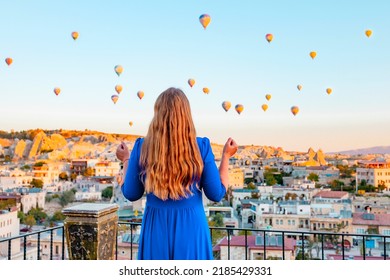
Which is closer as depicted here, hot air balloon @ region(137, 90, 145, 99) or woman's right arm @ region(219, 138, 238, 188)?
woman's right arm @ region(219, 138, 238, 188)

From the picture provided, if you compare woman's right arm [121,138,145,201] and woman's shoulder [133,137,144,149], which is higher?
woman's shoulder [133,137,144,149]

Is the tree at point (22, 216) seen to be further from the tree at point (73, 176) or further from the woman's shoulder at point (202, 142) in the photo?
the woman's shoulder at point (202, 142)

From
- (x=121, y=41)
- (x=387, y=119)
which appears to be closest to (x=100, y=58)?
(x=121, y=41)

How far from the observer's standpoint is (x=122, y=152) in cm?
176

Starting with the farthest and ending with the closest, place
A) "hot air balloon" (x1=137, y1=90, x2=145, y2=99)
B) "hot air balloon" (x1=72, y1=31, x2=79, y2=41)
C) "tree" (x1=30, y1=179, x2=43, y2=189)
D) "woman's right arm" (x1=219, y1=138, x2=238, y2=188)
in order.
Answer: "tree" (x1=30, y1=179, x2=43, y2=189), "hot air balloon" (x1=137, y1=90, x2=145, y2=99), "hot air balloon" (x1=72, y1=31, x2=79, y2=41), "woman's right arm" (x1=219, y1=138, x2=238, y2=188)

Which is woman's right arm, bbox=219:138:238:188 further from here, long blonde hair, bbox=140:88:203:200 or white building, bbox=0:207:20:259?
white building, bbox=0:207:20:259

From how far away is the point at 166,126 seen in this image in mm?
1508

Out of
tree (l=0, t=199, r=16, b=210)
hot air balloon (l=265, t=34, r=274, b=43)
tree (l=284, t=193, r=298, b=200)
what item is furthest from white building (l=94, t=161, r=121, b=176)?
hot air balloon (l=265, t=34, r=274, b=43)

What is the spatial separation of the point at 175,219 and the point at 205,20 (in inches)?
420

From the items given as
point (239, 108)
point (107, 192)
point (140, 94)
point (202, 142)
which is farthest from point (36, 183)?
point (202, 142)

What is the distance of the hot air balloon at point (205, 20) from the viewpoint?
11609mm

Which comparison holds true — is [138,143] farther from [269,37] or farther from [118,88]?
[118,88]

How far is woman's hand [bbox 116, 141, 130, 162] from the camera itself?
1.75 m
